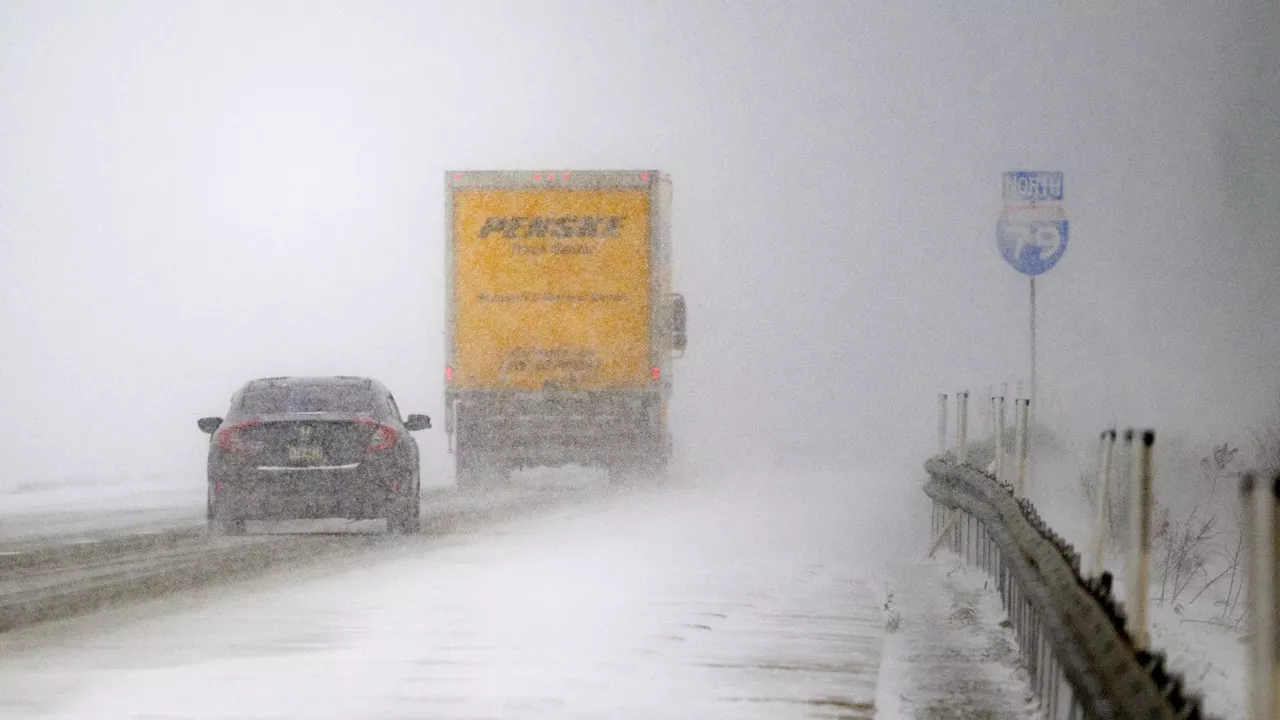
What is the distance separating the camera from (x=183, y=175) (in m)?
148

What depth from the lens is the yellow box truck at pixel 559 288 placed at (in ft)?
99.9

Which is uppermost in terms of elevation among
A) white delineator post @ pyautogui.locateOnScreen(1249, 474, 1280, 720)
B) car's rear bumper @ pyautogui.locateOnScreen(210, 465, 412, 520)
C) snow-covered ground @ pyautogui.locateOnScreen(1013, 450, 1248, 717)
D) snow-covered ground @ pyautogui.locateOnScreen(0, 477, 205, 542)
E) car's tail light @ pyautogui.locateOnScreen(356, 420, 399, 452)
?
white delineator post @ pyautogui.locateOnScreen(1249, 474, 1280, 720)

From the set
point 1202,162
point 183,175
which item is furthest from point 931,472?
point 183,175

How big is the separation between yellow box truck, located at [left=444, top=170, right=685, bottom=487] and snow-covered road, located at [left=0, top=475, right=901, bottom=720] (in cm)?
1147

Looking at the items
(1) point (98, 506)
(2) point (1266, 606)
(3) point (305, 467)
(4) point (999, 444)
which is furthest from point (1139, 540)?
(1) point (98, 506)

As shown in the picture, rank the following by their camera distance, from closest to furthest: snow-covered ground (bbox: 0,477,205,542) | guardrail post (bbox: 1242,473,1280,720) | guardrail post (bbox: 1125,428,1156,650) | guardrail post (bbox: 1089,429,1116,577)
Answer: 1. guardrail post (bbox: 1242,473,1280,720)
2. guardrail post (bbox: 1125,428,1156,650)
3. guardrail post (bbox: 1089,429,1116,577)
4. snow-covered ground (bbox: 0,477,205,542)

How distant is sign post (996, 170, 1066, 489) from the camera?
29.0 m

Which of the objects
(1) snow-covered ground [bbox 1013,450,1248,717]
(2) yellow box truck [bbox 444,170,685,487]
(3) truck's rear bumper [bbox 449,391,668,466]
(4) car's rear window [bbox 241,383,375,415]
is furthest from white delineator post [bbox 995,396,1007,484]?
(3) truck's rear bumper [bbox 449,391,668,466]

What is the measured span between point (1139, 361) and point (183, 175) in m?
78.6

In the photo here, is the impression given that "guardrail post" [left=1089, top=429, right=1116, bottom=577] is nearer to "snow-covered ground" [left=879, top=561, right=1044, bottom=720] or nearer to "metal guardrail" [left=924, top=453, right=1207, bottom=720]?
"metal guardrail" [left=924, top=453, right=1207, bottom=720]

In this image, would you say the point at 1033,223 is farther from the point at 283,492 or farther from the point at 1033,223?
the point at 283,492

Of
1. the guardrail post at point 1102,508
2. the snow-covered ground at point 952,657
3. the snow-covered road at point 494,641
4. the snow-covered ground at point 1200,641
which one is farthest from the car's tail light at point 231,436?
the guardrail post at point 1102,508

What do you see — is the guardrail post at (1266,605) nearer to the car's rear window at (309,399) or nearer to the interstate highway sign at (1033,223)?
the car's rear window at (309,399)

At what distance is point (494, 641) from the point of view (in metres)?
12.0
